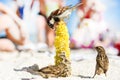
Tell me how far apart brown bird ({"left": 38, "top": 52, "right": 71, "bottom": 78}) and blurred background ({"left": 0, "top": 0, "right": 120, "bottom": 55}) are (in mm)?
1880

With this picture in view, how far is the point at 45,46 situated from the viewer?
27.9 feet

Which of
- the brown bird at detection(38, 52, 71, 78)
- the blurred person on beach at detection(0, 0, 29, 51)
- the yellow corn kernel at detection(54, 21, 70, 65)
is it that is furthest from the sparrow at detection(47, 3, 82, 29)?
the blurred person on beach at detection(0, 0, 29, 51)

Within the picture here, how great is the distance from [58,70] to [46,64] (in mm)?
915

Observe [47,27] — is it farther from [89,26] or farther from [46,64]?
[46,64]

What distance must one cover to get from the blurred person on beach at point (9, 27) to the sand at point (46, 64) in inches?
6.9

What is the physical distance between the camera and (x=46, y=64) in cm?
741

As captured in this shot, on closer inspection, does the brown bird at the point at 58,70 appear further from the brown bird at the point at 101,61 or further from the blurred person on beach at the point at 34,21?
the blurred person on beach at the point at 34,21

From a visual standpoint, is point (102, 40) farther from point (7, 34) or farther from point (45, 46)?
point (7, 34)

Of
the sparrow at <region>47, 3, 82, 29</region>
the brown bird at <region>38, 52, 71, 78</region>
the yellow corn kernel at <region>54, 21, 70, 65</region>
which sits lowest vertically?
the brown bird at <region>38, 52, 71, 78</region>

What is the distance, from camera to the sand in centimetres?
654

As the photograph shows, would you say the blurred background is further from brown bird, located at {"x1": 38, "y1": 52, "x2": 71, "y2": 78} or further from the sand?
brown bird, located at {"x1": 38, "y1": 52, "x2": 71, "y2": 78}

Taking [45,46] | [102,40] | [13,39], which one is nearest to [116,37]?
[102,40]

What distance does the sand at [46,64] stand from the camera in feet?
21.5

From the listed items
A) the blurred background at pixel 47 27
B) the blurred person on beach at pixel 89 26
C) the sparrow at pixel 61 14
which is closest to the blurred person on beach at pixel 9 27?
the blurred background at pixel 47 27
